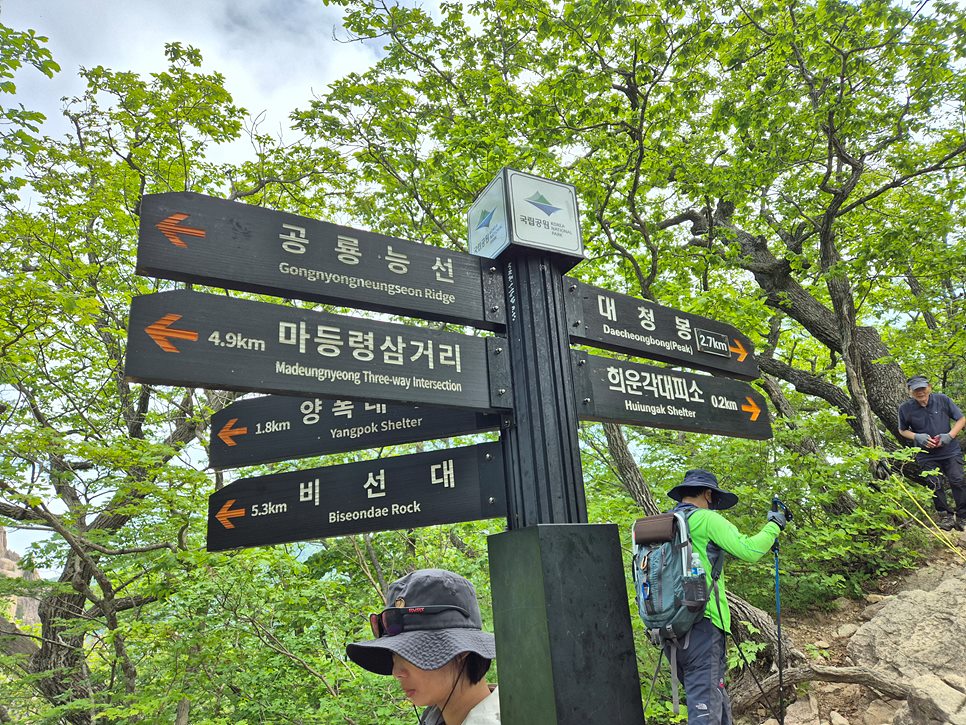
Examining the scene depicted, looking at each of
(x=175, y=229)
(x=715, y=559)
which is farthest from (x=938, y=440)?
(x=175, y=229)

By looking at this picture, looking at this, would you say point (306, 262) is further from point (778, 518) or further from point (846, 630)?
point (846, 630)

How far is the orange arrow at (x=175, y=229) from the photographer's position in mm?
1965

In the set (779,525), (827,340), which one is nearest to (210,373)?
(779,525)

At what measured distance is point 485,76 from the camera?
7.87m

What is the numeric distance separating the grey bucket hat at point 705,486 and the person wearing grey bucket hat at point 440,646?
2.46 meters

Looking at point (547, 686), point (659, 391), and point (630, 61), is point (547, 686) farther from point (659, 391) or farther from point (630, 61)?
point (630, 61)

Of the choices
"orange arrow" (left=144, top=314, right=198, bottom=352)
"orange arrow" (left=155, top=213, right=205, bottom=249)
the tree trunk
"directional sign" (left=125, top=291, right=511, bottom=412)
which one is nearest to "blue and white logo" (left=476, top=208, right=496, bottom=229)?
"directional sign" (left=125, top=291, right=511, bottom=412)

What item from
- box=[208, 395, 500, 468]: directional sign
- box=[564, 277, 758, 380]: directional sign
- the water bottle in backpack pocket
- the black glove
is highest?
box=[564, 277, 758, 380]: directional sign

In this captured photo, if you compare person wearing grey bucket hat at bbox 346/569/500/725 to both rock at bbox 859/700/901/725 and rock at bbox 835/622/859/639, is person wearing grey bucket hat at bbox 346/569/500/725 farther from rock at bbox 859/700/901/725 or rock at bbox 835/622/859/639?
rock at bbox 835/622/859/639

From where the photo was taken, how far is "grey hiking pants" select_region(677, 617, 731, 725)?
11.2ft

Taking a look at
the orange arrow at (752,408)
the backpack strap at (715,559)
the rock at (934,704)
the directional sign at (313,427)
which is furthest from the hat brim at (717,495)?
the directional sign at (313,427)

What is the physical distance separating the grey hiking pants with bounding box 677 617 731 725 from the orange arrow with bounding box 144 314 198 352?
324cm

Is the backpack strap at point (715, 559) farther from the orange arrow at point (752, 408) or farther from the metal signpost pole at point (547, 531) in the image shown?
the metal signpost pole at point (547, 531)

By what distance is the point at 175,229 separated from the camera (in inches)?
78.1
